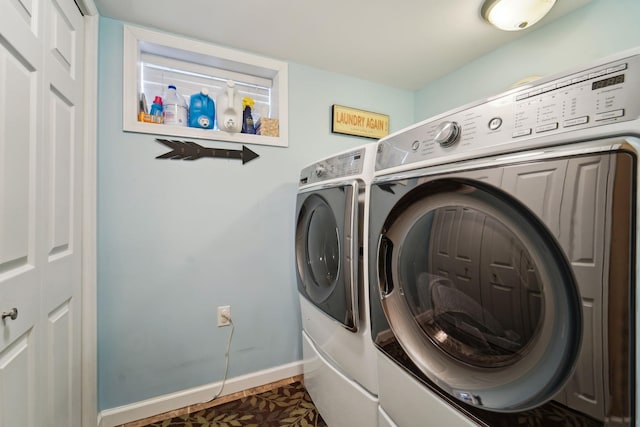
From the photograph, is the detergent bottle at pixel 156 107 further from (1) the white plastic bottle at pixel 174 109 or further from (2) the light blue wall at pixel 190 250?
(2) the light blue wall at pixel 190 250

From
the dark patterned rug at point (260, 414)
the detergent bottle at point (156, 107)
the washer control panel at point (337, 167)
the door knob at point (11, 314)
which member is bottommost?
the dark patterned rug at point (260, 414)

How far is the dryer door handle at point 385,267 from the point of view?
81 centimetres

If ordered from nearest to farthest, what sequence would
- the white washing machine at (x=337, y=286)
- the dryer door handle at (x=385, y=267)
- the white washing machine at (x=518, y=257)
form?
the white washing machine at (x=518, y=257) < the dryer door handle at (x=385, y=267) < the white washing machine at (x=337, y=286)

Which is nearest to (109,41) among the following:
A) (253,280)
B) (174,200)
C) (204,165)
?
(204,165)

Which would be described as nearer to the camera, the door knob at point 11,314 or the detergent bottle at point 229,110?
the door knob at point 11,314

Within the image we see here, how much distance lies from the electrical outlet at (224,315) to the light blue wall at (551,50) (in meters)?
2.06

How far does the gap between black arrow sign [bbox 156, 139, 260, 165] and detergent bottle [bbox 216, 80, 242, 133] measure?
13 centimetres

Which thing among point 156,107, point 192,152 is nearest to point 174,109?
point 156,107

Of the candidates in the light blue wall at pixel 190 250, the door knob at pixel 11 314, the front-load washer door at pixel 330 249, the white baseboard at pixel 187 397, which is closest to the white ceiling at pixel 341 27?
the light blue wall at pixel 190 250

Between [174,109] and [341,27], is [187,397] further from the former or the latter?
[341,27]

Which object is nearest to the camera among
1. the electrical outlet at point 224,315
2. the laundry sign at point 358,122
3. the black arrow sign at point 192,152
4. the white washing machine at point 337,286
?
the white washing machine at point 337,286

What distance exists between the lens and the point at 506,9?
118cm

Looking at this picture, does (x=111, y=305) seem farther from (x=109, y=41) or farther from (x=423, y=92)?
(x=423, y=92)

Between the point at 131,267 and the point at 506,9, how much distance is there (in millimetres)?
2239
